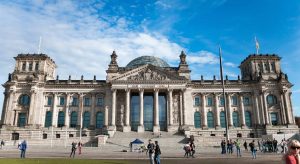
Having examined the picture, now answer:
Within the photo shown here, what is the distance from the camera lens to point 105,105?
238 feet

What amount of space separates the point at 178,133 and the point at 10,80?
47081 mm

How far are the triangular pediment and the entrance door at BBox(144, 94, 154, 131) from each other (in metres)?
6.32

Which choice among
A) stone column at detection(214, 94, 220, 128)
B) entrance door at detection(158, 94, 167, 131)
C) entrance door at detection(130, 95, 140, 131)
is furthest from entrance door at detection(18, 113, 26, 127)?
stone column at detection(214, 94, 220, 128)

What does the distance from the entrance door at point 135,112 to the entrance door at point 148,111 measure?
6.48ft

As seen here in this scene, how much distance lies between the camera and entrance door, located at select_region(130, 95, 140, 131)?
7188cm

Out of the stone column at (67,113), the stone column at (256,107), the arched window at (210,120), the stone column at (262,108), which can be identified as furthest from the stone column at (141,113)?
the stone column at (262,108)

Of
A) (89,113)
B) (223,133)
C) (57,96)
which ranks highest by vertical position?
(57,96)

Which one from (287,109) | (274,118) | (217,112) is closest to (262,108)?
(274,118)

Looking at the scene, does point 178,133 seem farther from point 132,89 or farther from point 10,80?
point 10,80

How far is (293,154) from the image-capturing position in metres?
6.74

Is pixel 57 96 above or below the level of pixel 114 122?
above

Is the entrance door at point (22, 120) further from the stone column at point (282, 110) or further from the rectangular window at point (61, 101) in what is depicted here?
the stone column at point (282, 110)

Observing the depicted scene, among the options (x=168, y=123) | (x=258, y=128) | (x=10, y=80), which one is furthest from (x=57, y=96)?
(x=258, y=128)

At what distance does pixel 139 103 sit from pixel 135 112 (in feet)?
8.87
